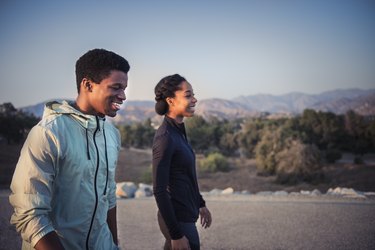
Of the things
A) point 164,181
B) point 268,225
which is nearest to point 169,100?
point 164,181

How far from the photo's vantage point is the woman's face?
288 centimetres

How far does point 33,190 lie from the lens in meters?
1.51

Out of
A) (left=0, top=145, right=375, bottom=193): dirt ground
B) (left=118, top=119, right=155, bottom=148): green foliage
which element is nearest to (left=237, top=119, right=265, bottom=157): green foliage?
(left=0, top=145, right=375, bottom=193): dirt ground

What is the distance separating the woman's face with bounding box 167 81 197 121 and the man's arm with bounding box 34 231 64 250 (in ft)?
5.03

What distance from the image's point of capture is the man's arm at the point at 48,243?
1.50 m

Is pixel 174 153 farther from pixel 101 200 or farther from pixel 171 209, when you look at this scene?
pixel 101 200

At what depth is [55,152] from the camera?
163cm

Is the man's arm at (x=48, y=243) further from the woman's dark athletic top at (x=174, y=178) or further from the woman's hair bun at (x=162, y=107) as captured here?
the woman's hair bun at (x=162, y=107)

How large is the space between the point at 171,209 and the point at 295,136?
2456 cm

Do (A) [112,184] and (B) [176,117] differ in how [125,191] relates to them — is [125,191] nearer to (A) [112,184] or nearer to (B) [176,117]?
(B) [176,117]

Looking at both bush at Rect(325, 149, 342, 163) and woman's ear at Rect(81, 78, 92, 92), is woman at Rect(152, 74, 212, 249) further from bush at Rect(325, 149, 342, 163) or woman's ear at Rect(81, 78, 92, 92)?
bush at Rect(325, 149, 342, 163)

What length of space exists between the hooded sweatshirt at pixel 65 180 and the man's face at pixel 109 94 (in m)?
0.07

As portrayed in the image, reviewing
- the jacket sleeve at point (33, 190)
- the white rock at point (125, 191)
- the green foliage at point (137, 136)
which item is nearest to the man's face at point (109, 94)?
the jacket sleeve at point (33, 190)

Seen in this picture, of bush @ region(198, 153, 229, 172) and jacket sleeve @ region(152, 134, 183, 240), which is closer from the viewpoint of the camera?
jacket sleeve @ region(152, 134, 183, 240)
